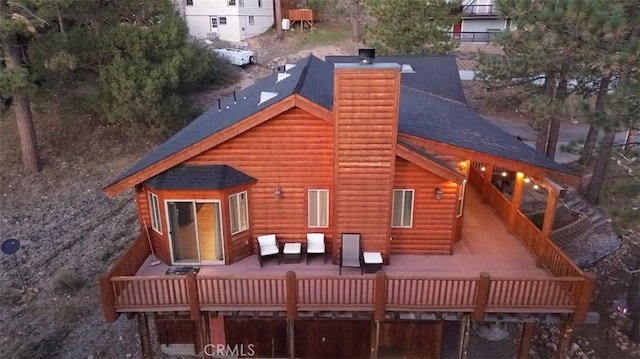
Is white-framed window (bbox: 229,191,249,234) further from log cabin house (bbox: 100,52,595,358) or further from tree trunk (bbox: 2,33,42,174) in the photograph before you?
tree trunk (bbox: 2,33,42,174)

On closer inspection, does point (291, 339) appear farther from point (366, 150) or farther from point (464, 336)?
point (366, 150)

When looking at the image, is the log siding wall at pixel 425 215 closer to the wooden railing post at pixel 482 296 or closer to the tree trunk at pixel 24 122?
the wooden railing post at pixel 482 296

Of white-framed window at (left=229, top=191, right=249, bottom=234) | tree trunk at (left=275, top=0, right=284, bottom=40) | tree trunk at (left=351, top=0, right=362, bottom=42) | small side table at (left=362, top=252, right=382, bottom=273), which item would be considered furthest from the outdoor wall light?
tree trunk at (left=275, top=0, right=284, bottom=40)

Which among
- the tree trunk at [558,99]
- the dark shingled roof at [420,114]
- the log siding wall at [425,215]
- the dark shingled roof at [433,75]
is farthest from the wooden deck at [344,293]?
the dark shingled roof at [433,75]

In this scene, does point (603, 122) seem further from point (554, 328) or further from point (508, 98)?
point (508, 98)

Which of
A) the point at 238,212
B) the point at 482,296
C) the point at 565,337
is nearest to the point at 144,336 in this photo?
the point at 238,212

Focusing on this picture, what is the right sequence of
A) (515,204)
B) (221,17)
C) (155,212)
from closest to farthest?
(155,212)
(515,204)
(221,17)
